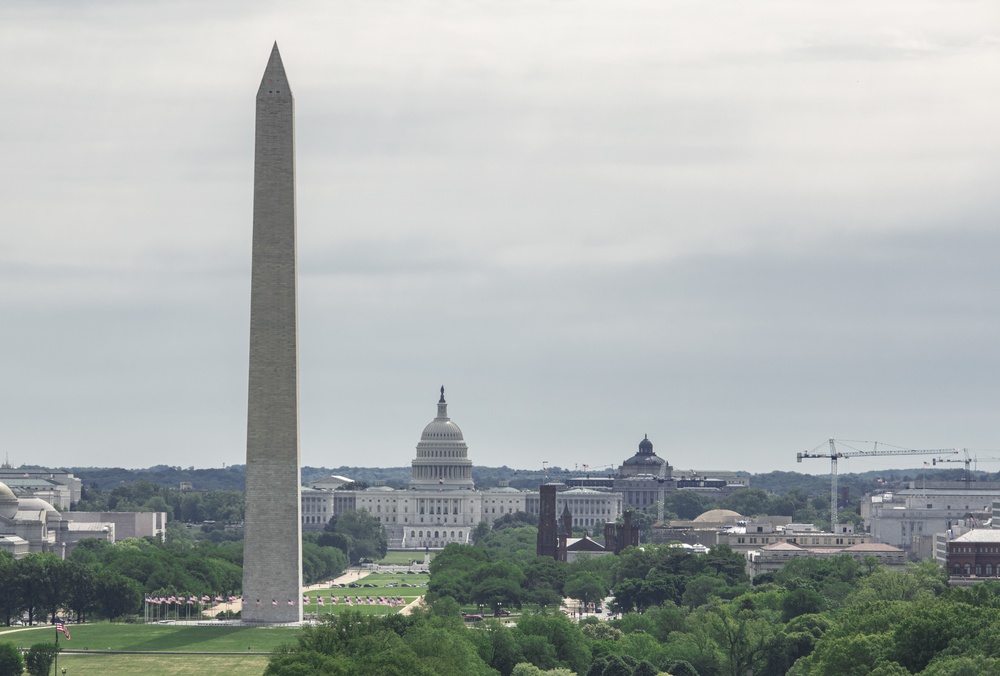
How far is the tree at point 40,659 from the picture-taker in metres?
121

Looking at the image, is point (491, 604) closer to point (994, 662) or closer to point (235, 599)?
point (235, 599)

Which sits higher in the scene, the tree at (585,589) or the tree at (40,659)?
the tree at (585,589)

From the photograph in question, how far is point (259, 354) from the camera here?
457 ft

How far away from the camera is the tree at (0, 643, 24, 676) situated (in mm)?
118400

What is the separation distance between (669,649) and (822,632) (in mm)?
8842

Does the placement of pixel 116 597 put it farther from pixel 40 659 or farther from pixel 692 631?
pixel 692 631

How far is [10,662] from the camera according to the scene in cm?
11900

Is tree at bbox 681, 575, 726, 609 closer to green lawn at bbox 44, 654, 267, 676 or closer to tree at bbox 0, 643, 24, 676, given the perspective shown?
green lawn at bbox 44, 654, 267, 676

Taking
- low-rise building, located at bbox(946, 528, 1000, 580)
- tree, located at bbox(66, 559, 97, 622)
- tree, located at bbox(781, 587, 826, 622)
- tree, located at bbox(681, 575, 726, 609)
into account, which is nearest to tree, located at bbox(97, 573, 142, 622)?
tree, located at bbox(66, 559, 97, 622)

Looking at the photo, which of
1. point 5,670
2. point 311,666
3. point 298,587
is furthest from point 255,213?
point 311,666

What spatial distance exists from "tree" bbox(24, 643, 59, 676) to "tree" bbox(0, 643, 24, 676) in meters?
0.63

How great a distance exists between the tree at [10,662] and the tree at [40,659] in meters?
0.63

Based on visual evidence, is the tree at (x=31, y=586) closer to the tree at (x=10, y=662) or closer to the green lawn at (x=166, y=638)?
the green lawn at (x=166, y=638)

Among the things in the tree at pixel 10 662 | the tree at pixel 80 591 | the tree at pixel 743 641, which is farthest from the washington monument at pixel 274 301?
the tree at pixel 80 591
